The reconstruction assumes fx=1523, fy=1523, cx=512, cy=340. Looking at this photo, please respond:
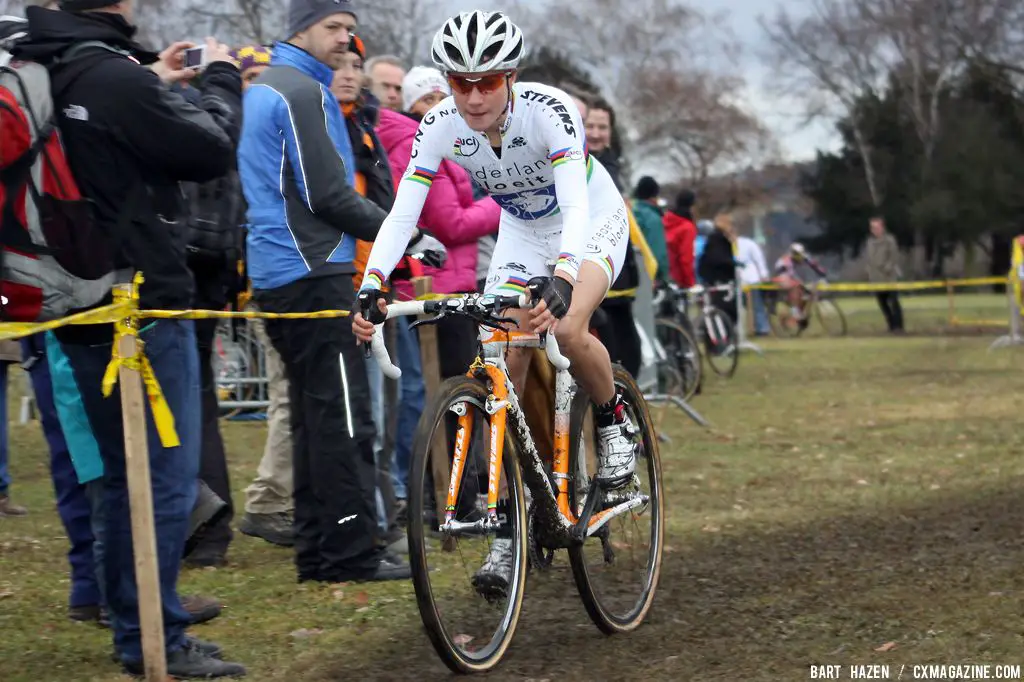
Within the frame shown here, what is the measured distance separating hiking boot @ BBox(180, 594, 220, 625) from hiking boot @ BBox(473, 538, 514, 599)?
1.48 metres

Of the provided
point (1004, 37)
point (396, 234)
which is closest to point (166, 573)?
point (396, 234)

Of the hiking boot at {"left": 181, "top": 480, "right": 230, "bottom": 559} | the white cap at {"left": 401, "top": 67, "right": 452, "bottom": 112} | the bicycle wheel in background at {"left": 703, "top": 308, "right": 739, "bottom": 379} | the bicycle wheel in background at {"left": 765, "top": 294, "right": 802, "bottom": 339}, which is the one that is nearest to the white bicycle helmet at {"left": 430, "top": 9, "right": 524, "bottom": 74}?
the hiking boot at {"left": 181, "top": 480, "right": 230, "bottom": 559}

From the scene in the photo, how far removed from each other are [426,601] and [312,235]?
2539 millimetres

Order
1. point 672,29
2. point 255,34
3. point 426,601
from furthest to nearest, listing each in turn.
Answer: point 672,29 → point 255,34 → point 426,601

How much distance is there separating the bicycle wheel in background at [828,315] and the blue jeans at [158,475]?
2817 centimetres

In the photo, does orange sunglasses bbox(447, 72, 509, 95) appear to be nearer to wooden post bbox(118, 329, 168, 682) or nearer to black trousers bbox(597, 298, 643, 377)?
wooden post bbox(118, 329, 168, 682)

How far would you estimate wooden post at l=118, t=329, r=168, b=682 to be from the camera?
16.5 feet

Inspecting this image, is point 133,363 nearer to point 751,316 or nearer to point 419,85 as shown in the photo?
point 419,85

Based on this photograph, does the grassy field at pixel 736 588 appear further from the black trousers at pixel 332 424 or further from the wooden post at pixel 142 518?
the wooden post at pixel 142 518

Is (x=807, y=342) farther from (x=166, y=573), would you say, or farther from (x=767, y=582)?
(x=166, y=573)

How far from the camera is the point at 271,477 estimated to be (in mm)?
8133

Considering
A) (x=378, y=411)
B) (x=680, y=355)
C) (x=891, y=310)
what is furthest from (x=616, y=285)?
(x=891, y=310)

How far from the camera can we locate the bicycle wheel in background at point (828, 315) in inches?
1294

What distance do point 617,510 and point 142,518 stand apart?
2049 mm
